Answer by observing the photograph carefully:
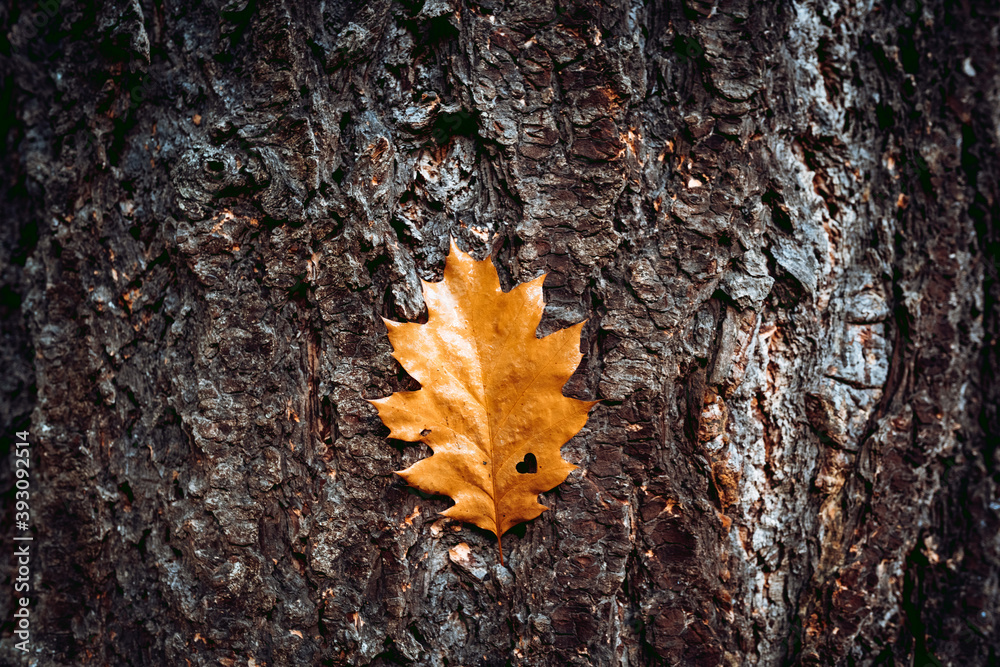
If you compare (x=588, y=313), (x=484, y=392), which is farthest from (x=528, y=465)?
(x=588, y=313)

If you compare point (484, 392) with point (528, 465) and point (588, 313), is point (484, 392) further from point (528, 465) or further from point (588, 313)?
point (588, 313)

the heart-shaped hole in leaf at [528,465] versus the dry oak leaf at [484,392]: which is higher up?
the dry oak leaf at [484,392]

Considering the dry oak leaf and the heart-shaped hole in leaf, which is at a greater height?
the dry oak leaf

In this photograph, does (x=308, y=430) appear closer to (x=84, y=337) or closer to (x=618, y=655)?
(x=84, y=337)

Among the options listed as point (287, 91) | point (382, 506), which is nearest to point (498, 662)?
point (382, 506)

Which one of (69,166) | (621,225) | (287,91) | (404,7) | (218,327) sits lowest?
(218,327)
